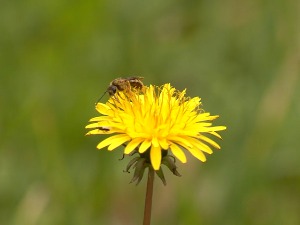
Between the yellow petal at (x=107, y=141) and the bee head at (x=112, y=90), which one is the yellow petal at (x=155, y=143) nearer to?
the yellow petal at (x=107, y=141)

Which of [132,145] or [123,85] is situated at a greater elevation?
[123,85]

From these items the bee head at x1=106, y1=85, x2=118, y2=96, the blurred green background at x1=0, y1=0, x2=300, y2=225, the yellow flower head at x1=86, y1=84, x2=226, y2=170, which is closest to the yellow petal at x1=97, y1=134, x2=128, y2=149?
the yellow flower head at x1=86, y1=84, x2=226, y2=170

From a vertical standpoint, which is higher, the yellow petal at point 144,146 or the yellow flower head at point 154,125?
the yellow flower head at point 154,125

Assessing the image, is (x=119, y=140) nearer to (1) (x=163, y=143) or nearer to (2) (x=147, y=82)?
(1) (x=163, y=143)

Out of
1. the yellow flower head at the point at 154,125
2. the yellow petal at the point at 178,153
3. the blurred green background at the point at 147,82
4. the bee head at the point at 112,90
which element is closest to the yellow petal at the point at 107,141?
the yellow flower head at the point at 154,125

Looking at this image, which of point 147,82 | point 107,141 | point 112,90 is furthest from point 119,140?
point 147,82

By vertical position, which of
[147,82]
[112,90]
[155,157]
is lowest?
[155,157]

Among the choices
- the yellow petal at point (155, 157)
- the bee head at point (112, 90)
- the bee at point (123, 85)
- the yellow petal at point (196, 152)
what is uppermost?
the bee at point (123, 85)

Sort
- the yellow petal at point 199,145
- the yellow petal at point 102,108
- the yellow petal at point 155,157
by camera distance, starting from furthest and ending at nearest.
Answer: the yellow petal at point 102,108 → the yellow petal at point 199,145 → the yellow petal at point 155,157
